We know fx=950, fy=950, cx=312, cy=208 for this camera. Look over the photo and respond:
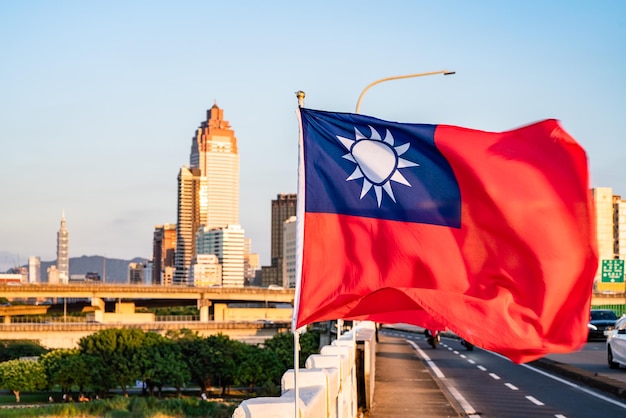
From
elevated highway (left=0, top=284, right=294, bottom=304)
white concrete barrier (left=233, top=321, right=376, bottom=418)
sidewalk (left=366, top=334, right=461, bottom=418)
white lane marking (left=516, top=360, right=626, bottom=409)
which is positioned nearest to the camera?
white concrete barrier (left=233, top=321, right=376, bottom=418)

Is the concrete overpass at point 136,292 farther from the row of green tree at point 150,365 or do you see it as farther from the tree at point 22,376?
the tree at point 22,376

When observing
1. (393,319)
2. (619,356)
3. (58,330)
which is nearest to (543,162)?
(393,319)

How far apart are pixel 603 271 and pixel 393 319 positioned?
85.6 m

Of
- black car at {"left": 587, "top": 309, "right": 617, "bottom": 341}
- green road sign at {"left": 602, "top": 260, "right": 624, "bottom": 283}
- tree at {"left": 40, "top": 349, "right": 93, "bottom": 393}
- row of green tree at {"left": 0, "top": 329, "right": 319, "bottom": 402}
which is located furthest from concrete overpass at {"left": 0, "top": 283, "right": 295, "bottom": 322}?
black car at {"left": 587, "top": 309, "right": 617, "bottom": 341}

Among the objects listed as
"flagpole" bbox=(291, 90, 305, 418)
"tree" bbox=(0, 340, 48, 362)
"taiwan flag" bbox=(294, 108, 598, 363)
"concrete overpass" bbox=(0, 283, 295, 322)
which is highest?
"taiwan flag" bbox=(294, 108, 598, 363)

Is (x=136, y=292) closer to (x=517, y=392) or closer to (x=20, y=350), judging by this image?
(x=20, y=350)

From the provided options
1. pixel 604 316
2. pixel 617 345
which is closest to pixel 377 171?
pixel 617 345

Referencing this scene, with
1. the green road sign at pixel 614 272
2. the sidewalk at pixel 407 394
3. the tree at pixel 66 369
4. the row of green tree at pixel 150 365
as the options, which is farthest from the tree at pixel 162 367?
the sidewalk at pixel 407 394

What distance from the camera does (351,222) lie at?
7.86 m

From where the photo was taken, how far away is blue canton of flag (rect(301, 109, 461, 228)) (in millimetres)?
7836

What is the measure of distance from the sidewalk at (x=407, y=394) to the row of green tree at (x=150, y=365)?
67562mm

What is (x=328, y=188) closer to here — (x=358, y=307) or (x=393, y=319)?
(x=358, y=307)

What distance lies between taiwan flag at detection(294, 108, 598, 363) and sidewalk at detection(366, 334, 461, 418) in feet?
27.3

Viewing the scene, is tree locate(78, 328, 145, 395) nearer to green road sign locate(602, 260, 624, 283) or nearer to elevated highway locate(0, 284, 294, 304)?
elevated highway locate(0, 284, 294, 304)
